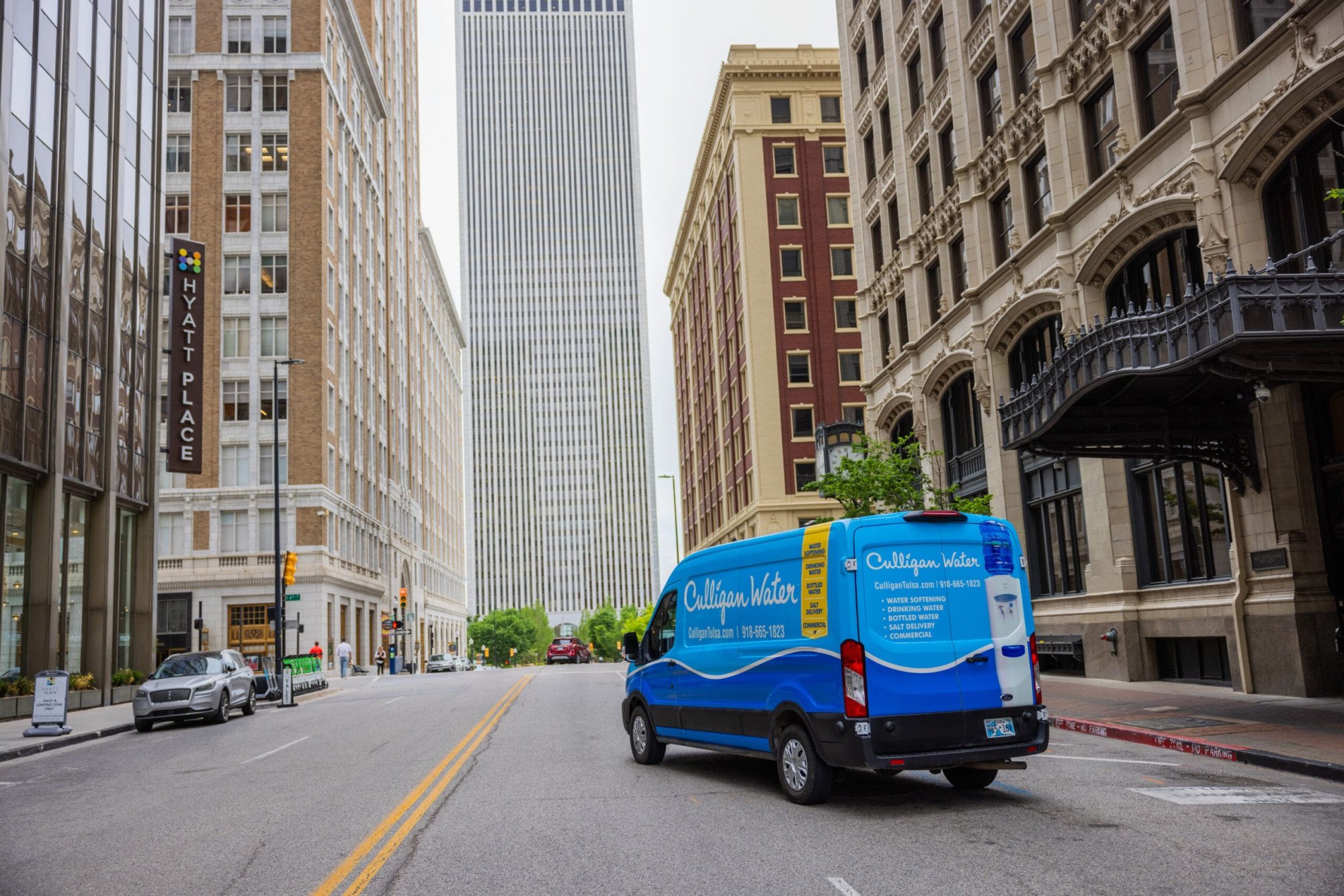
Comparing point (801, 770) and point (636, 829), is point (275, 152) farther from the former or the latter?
point (636, 829)

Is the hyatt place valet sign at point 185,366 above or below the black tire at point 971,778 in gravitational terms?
above

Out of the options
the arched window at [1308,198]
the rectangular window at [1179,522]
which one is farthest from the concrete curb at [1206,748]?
the arched window at [1308,198]

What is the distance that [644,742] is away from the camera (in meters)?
12.7

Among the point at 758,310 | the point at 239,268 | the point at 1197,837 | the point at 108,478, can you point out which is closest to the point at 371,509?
the point at 239,268

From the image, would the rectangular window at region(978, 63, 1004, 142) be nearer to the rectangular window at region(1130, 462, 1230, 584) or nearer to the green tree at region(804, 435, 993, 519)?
the green tree at region(804, 435, 993, 519)

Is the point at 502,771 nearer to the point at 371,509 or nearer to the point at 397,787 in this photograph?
the point at 397,787

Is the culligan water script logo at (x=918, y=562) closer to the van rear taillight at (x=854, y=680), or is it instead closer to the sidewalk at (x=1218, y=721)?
the van rear taillight at (x=854, y=680)

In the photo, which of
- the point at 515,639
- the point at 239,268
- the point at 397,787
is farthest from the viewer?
the point at 515,639

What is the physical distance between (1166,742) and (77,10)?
31171 millimetres

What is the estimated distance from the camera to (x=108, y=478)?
30.8 m

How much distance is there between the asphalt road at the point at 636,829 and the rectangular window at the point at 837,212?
163 feet

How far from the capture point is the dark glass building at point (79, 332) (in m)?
26.1

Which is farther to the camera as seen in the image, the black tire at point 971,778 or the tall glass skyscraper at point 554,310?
the tall glass skyscraper at point 554,310

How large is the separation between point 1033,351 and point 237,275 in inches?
1716
